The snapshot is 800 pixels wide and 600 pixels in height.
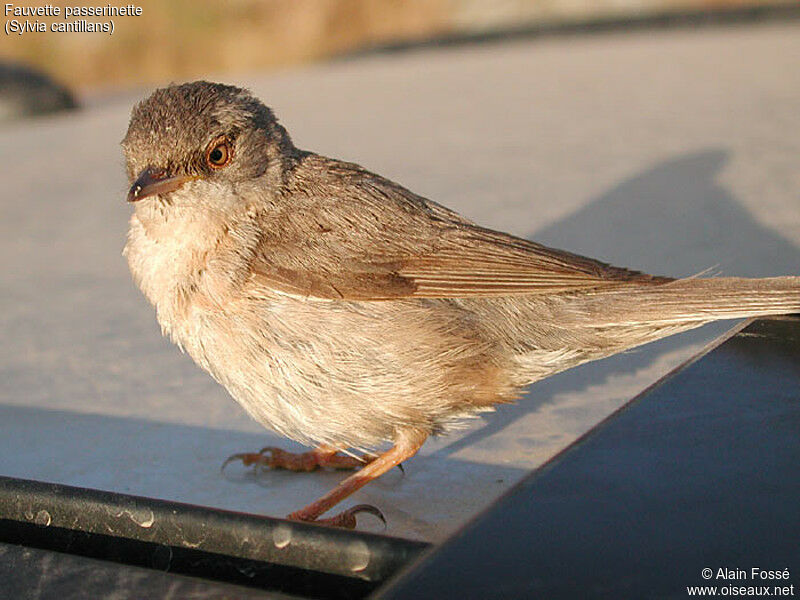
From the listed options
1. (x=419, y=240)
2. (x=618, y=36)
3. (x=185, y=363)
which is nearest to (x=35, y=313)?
(x=185, y=363)

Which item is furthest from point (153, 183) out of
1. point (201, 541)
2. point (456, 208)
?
point (456, 208)

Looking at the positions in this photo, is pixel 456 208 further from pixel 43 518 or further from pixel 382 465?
pixel 43 518

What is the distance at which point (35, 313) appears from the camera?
5266mm

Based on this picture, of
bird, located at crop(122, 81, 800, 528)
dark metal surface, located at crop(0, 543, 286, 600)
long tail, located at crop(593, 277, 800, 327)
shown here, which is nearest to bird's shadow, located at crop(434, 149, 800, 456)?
bird, located at crop(122, 81, 800, 528)

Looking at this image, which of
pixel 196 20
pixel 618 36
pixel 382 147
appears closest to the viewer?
pixel 382 147

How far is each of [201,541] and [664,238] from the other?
3.86m

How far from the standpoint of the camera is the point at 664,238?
5.64 metres

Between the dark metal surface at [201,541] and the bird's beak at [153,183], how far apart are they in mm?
1211

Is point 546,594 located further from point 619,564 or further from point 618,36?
point 618,36

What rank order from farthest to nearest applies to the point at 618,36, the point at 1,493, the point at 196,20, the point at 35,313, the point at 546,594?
the point at 196,20
the point at 618,36
the point at 35,313
the point at 1,493
the point at 546,594

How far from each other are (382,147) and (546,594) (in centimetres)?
613

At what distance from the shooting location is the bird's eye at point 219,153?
3.78m

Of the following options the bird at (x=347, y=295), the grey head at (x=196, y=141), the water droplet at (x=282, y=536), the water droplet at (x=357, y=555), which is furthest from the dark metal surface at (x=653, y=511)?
the grey head at (x=196, y=141)

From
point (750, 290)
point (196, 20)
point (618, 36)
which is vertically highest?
point (196, 20)
